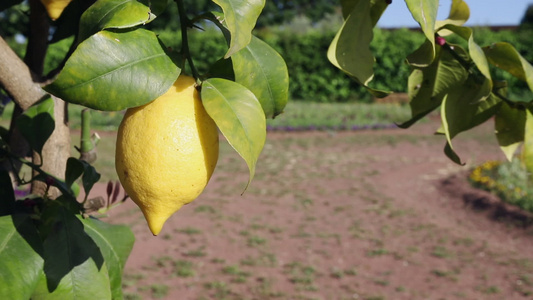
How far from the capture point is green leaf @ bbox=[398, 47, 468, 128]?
0.82 metres

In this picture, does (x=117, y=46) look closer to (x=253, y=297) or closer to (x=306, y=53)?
(x=253, y=297)

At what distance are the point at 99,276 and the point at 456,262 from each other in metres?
4.26

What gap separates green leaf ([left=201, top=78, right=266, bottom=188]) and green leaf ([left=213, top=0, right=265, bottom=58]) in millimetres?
44

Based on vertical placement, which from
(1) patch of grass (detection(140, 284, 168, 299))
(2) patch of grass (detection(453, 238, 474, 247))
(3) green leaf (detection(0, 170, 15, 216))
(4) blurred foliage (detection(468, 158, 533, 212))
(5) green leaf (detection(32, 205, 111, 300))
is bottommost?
(4) blurred foliage (detection(468, 158, 533, 212))

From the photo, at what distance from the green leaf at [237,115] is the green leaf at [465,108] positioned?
0.31m

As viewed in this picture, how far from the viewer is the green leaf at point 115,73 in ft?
1.78

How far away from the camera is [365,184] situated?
6.72m

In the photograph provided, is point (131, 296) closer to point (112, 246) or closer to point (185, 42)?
point (112, 246)

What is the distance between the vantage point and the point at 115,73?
21.9 inches

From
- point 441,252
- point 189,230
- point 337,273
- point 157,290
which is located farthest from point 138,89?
point 189,230

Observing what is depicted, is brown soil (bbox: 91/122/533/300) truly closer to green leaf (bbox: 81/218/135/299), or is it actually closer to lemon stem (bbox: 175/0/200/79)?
green leaf (bbox: 81/218/135/299)

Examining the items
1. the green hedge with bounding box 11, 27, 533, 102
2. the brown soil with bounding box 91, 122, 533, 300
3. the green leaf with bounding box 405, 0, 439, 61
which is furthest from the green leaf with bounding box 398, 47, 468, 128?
the green hedge with bounding box 11, 27, 533, 102

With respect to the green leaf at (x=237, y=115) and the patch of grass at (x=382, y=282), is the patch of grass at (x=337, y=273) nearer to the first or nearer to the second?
the patch of grass at (x=382, y=282)

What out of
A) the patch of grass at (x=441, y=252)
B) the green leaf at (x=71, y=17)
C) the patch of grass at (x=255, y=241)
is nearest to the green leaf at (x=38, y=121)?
the green leaf at (x=71, y=17)
